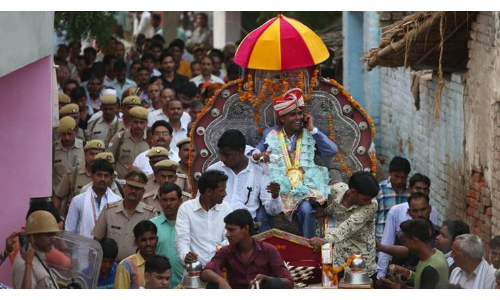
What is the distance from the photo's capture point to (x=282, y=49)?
42.0 feet

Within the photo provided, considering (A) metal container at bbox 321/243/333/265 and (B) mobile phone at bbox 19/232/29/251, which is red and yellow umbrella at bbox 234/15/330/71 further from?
(B) mobile phone at bbox 19/232/29/251

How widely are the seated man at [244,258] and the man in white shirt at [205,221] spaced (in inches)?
36.2

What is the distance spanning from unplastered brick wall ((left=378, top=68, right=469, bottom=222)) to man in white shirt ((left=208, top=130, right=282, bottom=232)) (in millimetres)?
2993

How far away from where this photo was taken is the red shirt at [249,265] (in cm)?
1009

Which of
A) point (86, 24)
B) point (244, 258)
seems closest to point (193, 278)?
point (244, 258)

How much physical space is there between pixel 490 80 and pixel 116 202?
379 cm

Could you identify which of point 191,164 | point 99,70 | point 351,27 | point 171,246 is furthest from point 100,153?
point 351,27

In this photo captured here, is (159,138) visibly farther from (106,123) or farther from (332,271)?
(332,271)

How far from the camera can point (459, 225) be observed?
1114 centimetres

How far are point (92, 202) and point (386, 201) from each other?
9.44 ft

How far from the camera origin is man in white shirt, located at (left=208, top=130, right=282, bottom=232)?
476 inches

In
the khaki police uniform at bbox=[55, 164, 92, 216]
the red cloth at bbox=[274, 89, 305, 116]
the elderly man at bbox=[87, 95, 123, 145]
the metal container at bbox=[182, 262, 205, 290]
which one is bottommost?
the metal container at bbox=[182, 262, 205, 290]

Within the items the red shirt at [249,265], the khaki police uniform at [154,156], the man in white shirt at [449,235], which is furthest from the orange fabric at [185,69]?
the red shirt at [249,265]

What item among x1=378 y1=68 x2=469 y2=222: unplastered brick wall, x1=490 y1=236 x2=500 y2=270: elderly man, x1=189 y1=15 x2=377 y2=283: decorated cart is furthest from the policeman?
x1=378 y1=68 x2=469 y2=222: unplastered brick wall
